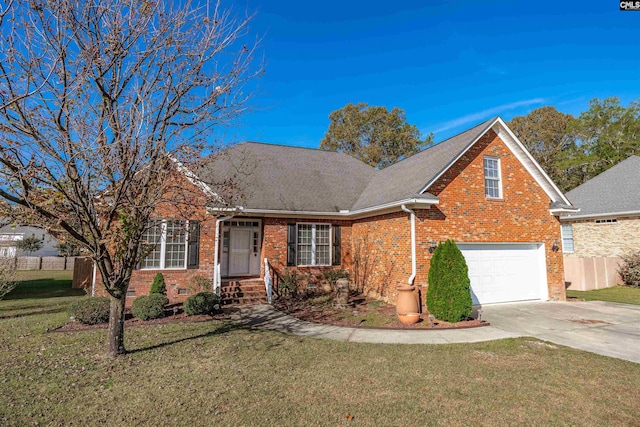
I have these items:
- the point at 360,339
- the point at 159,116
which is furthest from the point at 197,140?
the point at 360,339

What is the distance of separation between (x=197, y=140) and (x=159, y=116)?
835 mm

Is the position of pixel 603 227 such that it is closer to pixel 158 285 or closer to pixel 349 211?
pixel 349 211

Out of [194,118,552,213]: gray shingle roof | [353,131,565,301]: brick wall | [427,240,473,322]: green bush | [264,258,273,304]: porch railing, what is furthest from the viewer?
[264,258,273,304]: porch railing

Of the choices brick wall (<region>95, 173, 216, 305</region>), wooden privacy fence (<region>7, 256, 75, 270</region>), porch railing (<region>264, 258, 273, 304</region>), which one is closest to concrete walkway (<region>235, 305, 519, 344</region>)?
porch railing (<region>264, 258, 273, 304</region>)

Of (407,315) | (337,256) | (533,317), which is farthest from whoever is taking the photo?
→ (337,256)

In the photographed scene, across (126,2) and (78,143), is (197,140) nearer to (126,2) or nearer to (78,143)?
(78,143)

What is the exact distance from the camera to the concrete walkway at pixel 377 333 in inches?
303

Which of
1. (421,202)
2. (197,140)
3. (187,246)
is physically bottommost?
(187,246)

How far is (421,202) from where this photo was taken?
10391mm

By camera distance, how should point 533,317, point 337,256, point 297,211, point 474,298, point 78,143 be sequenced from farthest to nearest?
point 337,256 → point 297,211 → point 474,298 → point 533,317 → point 78,143

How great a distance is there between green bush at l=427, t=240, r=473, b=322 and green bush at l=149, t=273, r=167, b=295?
860cm

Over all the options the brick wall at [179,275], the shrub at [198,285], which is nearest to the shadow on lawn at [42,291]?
the brick wall at [179,275]

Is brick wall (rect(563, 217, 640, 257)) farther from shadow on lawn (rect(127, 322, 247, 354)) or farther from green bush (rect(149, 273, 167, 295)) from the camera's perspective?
green bush (rect(149, 273, 167, 295))

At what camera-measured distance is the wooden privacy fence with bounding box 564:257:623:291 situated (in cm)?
1580
